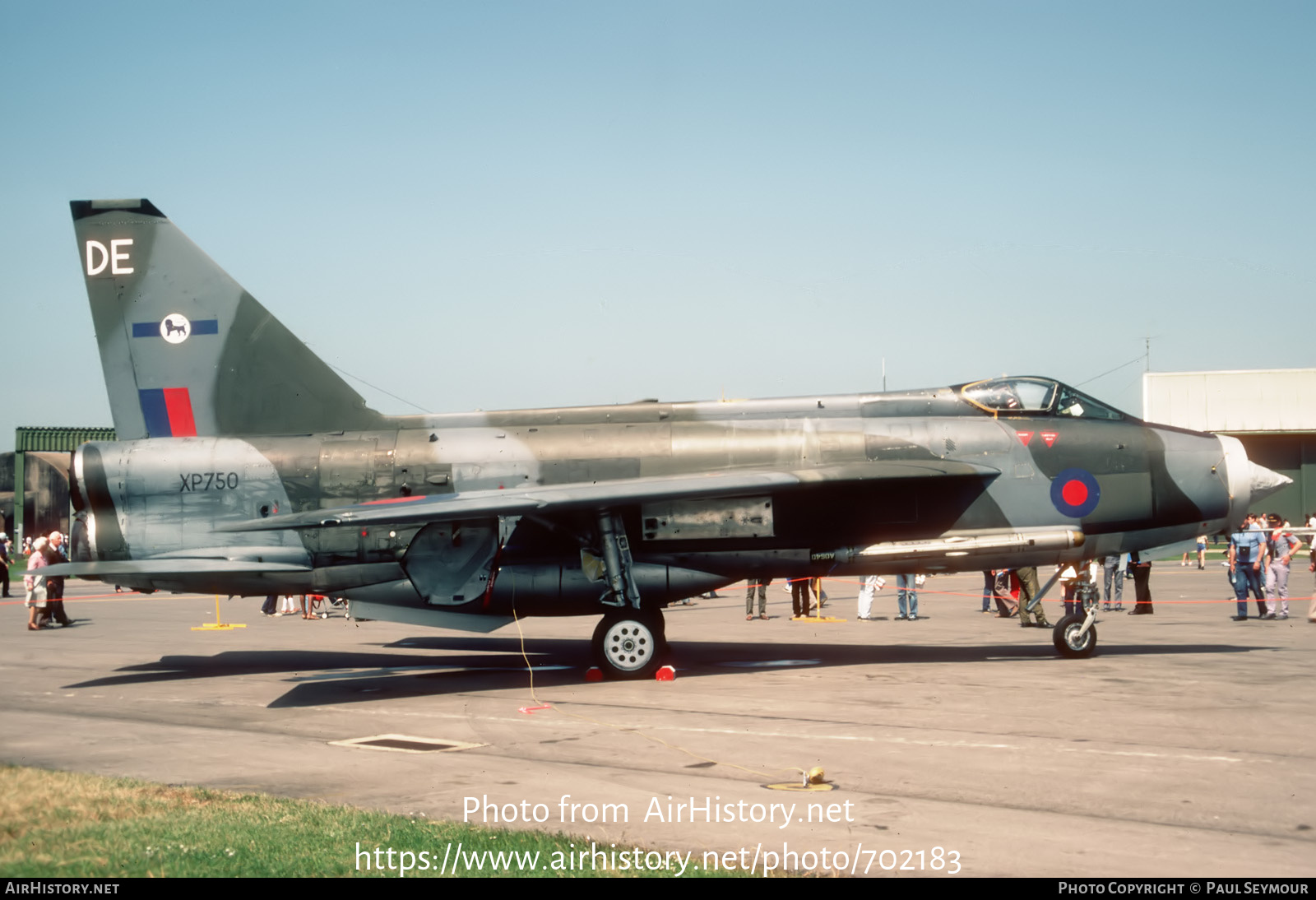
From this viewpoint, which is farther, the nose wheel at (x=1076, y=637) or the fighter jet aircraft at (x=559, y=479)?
the nose wheel at (x=1076, y=637)

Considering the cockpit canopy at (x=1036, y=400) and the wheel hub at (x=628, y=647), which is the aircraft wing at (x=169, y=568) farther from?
the cockpit canopy at (x=1036, y=400)

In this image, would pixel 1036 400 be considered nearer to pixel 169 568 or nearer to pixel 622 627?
pixel 622 627

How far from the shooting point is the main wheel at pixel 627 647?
14.4m

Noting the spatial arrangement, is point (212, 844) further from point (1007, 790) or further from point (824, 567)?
point (824, 567)

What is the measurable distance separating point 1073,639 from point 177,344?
13.5m

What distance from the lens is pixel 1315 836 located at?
6.71 m

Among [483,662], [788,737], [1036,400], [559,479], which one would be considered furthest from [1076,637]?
[483,662]

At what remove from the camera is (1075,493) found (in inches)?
595

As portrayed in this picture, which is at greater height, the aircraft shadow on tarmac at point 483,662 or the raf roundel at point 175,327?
the raf roundel at point 175,327

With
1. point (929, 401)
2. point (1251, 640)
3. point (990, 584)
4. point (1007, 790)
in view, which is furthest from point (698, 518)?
point (990, 584)

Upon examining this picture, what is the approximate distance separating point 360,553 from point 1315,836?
11.6 metres

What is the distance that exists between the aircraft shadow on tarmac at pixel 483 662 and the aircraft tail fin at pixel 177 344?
3.55 meters
